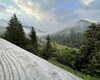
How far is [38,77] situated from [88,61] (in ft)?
142

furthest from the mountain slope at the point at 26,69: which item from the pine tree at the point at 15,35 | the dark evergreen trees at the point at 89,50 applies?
the pine tree at the point at 15,35

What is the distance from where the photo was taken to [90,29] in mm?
48375

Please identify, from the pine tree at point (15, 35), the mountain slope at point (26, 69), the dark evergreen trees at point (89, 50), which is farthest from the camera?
the pine tree at point (15, 35)

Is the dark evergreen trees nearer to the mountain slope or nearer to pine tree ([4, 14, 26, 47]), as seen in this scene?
pine tree ([4, 14, 26, 47])

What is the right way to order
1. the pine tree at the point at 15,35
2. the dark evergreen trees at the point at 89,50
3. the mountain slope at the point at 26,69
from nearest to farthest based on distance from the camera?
the mountain slope at the point at 26,69
the dark evergreen trees at the point at 89,50
the pine tree at the point at 15,35

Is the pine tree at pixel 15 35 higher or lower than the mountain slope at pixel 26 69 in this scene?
higher

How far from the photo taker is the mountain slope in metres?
1.55

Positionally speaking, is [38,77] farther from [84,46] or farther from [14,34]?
[14,34]

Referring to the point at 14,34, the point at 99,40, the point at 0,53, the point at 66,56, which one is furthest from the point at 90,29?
the point at 0,53

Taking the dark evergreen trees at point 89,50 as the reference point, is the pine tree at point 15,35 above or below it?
above

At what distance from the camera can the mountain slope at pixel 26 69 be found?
1.55 meters

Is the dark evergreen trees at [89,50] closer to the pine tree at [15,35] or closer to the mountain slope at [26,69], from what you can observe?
the pine tree at [15,35]

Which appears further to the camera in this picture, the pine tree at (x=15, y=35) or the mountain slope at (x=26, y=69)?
the pine tree at (x=15, y=35)

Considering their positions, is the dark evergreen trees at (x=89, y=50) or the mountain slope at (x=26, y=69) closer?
the mountain slope at (x=26, y=69)
